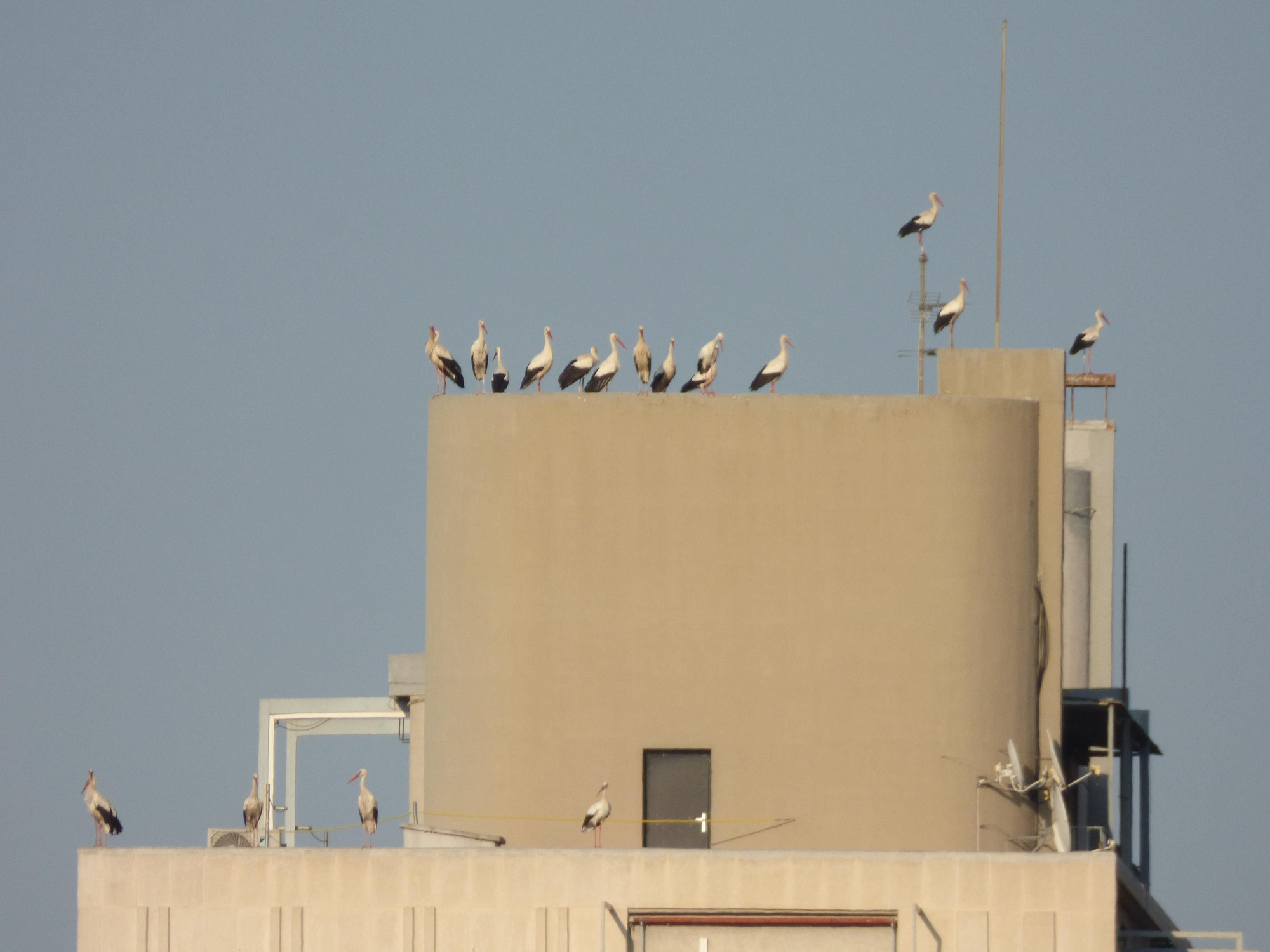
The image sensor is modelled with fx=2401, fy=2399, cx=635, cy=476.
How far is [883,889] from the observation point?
2880 cm

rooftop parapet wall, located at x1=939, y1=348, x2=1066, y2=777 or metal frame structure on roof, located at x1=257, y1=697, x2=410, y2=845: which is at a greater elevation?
rooftop parapet wall, located at x1=939, y1=348, x2=1066, y2=777

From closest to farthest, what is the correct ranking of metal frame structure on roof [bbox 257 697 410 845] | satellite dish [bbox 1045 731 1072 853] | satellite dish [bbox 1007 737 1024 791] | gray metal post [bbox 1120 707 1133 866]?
satellite dish [bbox 1045 731 1072 853] → satellite dish [bbox 1007 737 1024 791] → gray metal post [bbox 1120 707 1133 866] → metal frame structure on roof [bbox 257 697 410 845]

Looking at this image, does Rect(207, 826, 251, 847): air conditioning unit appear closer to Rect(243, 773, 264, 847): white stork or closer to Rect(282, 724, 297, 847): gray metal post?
Rect(243, 773, 264, 847): white stork

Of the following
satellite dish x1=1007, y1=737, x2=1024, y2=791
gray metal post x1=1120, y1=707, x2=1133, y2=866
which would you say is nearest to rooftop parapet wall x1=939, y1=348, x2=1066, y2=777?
satellite dish x1=1007, y1=737, x2=1024, y2=791

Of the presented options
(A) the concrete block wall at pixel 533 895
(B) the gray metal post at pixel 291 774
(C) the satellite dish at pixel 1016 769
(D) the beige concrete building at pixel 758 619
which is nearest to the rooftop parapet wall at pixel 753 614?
(D) the beige concrete building at pixel 758 619

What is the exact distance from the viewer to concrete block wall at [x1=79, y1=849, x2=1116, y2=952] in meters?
28.8

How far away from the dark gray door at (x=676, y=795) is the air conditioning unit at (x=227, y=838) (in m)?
6.03

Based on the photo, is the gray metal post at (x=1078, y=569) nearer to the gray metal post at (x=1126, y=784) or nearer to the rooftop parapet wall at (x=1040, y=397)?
the gray metal post at (x=1126, y=784)

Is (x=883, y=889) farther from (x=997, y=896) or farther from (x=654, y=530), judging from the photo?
(x=654, y=530)

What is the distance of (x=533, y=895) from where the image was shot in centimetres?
2908

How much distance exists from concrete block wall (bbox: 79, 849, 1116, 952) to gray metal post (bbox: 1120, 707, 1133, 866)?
694 centimetres

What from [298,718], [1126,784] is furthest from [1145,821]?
[298,718]

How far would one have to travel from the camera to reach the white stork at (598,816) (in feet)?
98.7

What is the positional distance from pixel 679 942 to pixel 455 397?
8.32 metres
